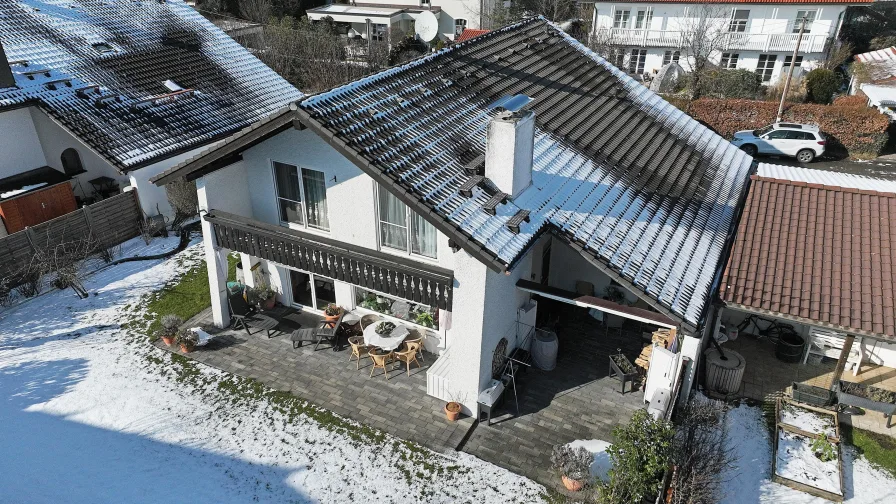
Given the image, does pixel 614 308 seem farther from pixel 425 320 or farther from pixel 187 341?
pixel 187 341

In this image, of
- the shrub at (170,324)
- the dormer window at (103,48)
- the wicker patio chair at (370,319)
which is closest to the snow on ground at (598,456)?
the wicker patio chair at (370,319)

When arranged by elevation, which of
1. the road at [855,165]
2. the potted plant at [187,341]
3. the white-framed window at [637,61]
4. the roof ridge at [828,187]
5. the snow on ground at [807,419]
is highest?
the roof ridge at [828,187]

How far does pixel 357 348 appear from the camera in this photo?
13.8m

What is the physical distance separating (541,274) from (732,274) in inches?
176

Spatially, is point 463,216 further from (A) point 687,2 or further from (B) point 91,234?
(A) point 687,2

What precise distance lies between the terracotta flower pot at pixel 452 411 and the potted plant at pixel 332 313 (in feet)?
13.6

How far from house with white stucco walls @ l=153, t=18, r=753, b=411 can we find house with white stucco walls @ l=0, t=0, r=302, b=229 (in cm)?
761

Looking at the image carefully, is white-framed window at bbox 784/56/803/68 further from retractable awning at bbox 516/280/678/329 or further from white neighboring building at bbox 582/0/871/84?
retractable awning at bbox 516/280/678/329

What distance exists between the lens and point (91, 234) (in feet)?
61.6

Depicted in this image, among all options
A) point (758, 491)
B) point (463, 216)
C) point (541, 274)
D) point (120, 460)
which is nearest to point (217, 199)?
point (120, 460)

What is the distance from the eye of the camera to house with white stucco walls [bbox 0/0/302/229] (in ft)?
62.7

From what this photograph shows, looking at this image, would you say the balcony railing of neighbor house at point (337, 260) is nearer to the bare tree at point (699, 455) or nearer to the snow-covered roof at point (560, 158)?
the snow-covered roof at point (560, 158)

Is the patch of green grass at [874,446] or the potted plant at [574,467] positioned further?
the patch of green grass at [874,446]

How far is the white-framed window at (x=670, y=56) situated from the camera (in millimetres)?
37875
